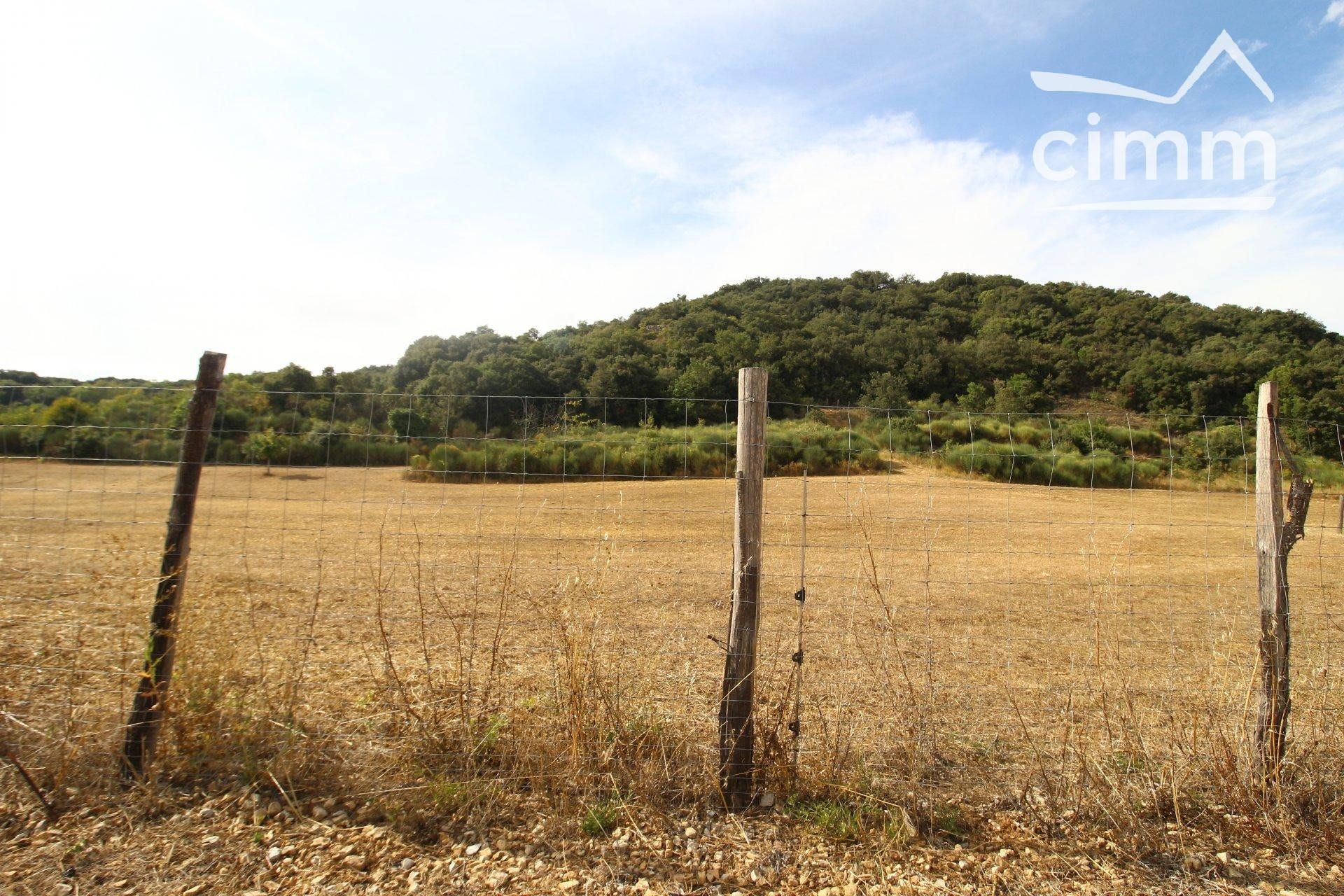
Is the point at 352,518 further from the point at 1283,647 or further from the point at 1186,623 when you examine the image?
the point at 1283,647

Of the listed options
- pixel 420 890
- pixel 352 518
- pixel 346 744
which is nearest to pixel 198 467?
pixel 346 744

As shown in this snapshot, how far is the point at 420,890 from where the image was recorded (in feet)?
9.05

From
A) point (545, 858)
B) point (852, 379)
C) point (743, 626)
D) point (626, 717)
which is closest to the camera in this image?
point (545, 858)

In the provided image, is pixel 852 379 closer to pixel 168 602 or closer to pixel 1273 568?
pixel 1273 568

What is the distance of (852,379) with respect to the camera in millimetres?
54000

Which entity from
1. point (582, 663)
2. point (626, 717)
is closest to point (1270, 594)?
point (626, 717)

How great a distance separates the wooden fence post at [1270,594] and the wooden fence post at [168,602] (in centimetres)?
497

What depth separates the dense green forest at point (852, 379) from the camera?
530cm

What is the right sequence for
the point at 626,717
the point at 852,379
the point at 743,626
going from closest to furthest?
the point at 743,626, the point at 626,717, the point at 852,379

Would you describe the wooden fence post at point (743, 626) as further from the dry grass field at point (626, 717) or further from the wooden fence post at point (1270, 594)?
the wooden fence post at point (1270, 594)

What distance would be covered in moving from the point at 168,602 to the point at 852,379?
53.3 m

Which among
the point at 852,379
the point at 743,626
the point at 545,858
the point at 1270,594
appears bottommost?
the point at 545,858

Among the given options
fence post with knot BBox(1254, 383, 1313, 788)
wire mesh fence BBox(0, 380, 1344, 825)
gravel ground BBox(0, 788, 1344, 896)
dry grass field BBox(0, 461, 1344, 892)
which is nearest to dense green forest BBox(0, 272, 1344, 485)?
wire mesh fence BBox(0, 380, 1344, 825)

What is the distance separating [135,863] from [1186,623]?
9.81 metres
